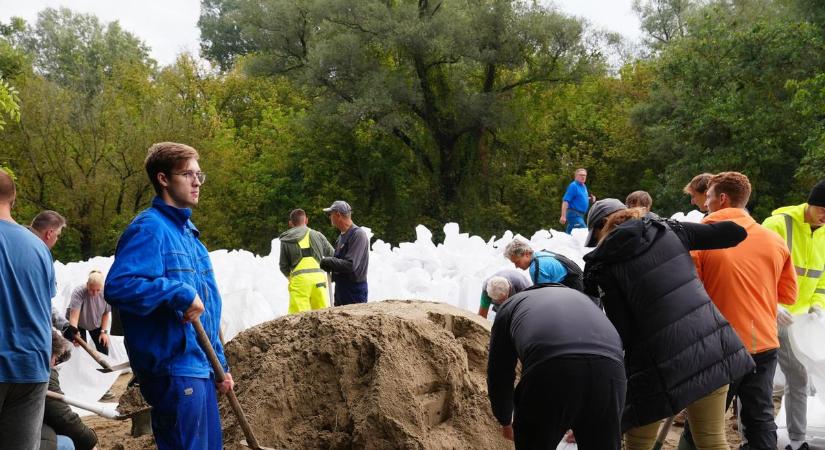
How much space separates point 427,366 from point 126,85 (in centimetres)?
3011

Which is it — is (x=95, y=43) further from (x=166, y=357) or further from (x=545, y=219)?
(x=166, y=357)

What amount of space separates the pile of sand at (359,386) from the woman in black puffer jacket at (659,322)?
126 cm

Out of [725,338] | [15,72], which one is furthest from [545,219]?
[725,338]

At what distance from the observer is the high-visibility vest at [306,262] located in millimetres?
7914

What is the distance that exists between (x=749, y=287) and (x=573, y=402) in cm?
176

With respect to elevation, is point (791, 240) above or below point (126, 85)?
below

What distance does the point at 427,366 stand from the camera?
4.58m

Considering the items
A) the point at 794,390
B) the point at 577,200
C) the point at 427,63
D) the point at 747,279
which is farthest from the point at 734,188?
the point at 427,63

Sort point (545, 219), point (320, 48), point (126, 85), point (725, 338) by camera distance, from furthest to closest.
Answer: point (126, 85) → point (545, 219) → point (320, 48) → point (725, 338)

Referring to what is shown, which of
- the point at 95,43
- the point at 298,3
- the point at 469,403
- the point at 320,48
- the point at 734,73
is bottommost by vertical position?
the point at 469,403

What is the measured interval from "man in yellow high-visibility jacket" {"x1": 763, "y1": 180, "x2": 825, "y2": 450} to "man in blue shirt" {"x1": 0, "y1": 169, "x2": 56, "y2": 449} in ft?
13.9

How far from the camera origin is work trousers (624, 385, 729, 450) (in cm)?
363

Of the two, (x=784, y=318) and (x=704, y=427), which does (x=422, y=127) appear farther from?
(x=704, y=427)

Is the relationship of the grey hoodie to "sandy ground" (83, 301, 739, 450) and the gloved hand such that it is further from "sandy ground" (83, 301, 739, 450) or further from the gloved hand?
the gloved hand
